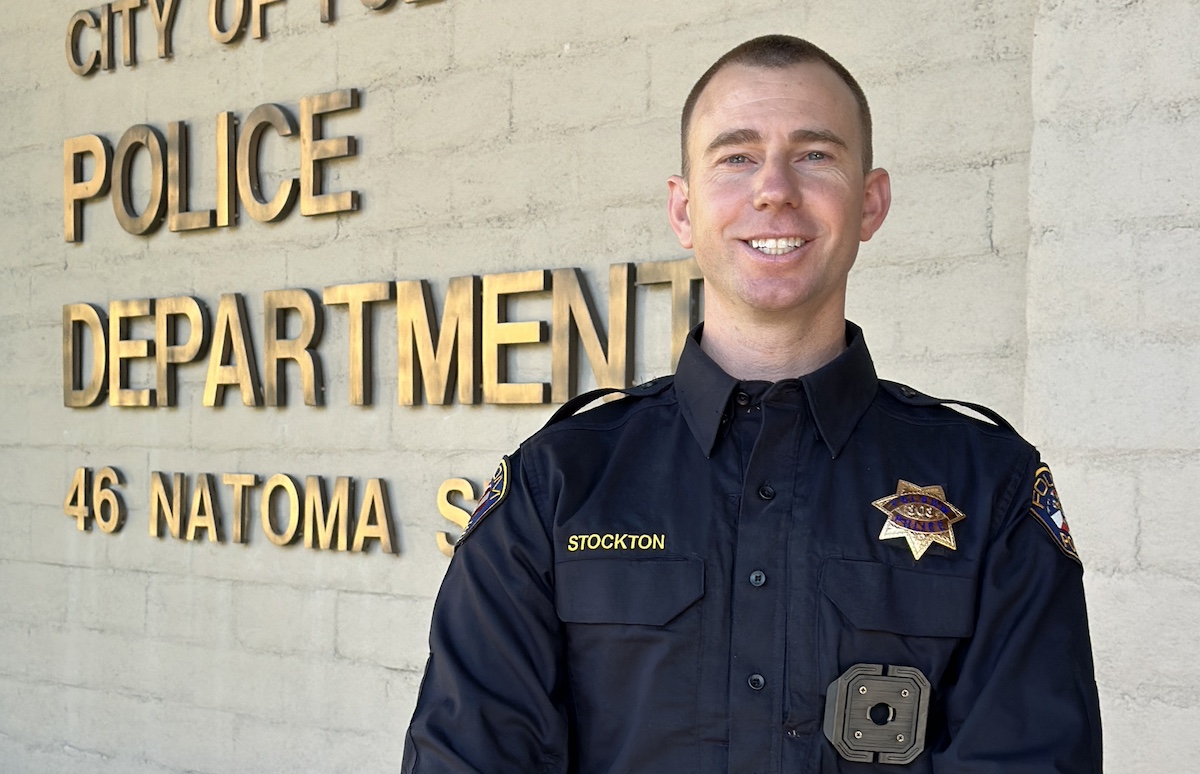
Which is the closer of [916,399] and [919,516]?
[919,516]

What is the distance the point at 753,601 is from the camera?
1.16 m

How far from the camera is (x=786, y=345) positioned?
127cm

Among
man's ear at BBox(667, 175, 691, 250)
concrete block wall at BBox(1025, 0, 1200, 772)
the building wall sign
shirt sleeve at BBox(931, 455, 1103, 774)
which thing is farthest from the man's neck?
the building wall sign

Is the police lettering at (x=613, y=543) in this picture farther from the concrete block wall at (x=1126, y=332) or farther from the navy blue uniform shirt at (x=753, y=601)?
the concrete block wall at (x=1126, y=332)

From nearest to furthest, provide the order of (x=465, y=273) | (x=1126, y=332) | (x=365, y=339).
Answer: (x=1126, y=332)
(x=465, y=273)
(x=365, y=339)

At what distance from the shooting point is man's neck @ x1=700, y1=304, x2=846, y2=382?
126 cm

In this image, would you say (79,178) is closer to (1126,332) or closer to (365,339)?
(365,339)

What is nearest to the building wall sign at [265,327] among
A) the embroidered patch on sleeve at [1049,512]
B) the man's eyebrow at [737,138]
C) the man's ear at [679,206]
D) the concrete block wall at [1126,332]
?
the concrete block wall at [1126,332]

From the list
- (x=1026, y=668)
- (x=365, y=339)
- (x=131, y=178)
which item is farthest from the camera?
(x=131, y=178)

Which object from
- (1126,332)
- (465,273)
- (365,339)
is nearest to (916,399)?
(1126,332)

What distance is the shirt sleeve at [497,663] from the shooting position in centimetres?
113

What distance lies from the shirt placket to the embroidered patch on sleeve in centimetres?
21

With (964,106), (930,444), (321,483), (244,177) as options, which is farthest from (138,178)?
(930,444)

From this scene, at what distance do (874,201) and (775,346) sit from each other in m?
0.20
